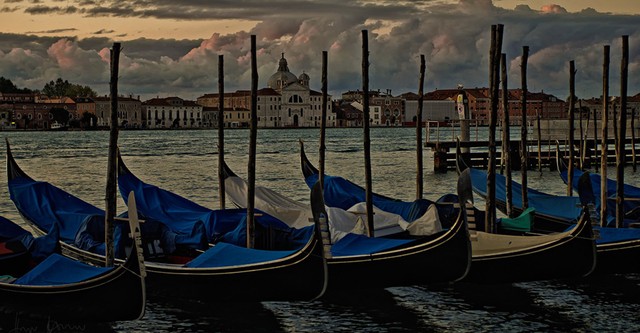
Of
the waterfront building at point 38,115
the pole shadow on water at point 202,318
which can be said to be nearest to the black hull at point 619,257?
the pole shadow on water at point 202,318

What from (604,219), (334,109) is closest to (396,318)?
(604,219)

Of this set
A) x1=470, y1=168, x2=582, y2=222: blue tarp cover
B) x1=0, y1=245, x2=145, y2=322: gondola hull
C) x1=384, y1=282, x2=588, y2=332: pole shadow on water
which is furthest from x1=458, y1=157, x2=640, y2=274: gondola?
x1=0, y1=245, x2=145, y2=322: gondola hull

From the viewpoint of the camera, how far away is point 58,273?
7703 millimetres

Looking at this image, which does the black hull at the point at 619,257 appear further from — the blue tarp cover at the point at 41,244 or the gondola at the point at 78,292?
the blue tarp cover at the point at 41,244

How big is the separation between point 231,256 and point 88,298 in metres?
→ 1.43

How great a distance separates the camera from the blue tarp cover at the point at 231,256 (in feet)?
27.3

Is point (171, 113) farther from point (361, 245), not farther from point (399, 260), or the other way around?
point (399, 260)

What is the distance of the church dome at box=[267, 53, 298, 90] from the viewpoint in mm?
121500

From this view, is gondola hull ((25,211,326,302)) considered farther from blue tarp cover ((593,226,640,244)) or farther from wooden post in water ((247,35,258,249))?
blue tarp cover ((593,226,640,244))

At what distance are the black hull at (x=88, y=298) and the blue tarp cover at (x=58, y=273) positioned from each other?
2.6 inches

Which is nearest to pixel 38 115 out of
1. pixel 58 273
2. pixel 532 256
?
pixel 532 256

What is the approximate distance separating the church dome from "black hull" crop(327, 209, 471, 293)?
113 meters

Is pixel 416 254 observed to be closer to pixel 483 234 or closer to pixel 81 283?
pixel 483 234

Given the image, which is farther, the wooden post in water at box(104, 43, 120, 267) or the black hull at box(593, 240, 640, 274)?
the black hull at box(593, 240, 640, 274)
